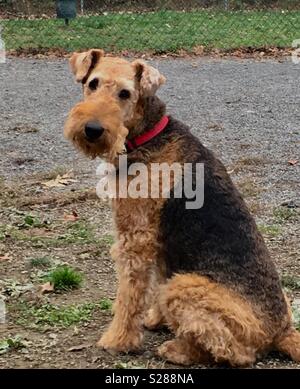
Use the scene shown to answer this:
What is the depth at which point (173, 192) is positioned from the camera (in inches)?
178

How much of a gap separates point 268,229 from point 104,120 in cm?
298

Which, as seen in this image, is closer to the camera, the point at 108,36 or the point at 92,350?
the point at 92,350

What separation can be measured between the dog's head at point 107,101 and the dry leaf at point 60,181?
10.9 feet

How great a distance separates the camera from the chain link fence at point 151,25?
A: 16344 millimetres

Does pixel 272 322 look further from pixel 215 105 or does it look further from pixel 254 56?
pixel 254 56

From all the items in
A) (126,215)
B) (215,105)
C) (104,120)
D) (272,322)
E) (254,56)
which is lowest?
(272,322)

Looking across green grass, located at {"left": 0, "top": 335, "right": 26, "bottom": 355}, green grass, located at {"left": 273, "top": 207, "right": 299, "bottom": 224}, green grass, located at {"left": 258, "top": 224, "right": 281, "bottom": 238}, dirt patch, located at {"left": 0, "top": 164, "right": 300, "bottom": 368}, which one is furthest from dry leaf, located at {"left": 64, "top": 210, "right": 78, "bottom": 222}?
green grass, located at {"left": 0, "top": 335, "right": 26, "bottom": 355}

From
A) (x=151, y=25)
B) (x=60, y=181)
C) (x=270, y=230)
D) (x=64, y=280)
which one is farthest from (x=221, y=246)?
(x=151, y=25)

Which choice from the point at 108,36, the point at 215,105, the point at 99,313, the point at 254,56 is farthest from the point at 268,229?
the point at 108,36

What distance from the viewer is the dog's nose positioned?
4184 mm

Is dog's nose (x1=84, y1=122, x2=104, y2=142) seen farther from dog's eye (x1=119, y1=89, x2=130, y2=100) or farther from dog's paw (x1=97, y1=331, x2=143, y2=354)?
dog's paw (x1=97, y1=331, x2=143, y2=354)

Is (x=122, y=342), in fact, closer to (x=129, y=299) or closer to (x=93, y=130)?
(x=129, y=299)

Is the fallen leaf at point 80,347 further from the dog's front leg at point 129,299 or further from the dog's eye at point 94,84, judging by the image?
the dog's eye at point 94,84

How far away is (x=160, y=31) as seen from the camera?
1764 centimetres
